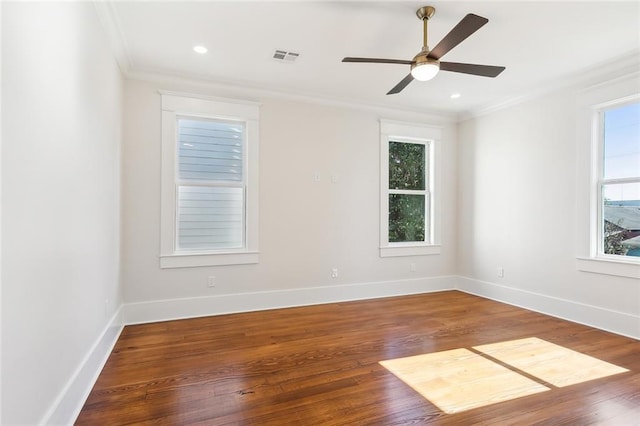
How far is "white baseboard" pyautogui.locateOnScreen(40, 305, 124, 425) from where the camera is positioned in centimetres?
160

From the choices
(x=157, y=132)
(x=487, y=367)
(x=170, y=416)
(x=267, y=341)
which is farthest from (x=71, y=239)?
(x=487, y=367)

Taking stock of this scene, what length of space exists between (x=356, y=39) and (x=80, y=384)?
320 centimetres

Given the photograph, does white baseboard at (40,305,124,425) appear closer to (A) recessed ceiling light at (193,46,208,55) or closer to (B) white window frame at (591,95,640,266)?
(A) recessed ceiling light at (193,46,208,55)

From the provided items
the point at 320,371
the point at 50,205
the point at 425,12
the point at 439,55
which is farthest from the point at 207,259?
the point at 425,12

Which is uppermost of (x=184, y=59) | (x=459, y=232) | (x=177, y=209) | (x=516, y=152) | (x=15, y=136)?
(x=184, y=59)

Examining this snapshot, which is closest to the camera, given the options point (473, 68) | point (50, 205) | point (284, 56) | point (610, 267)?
point (50, 205)

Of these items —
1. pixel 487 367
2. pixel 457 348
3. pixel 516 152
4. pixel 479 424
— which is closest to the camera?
pixel 479 424

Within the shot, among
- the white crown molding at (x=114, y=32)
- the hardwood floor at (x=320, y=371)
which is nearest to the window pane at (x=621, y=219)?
the hardwood floor at (x=320, y=371)

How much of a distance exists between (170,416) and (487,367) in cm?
219

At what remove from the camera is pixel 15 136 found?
1227 millimetres

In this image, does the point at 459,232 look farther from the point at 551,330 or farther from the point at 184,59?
the point at 184,59

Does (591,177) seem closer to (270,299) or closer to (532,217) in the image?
(532,217)

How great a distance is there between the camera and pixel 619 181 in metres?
3.29

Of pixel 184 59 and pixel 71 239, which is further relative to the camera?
pixel 184 59
